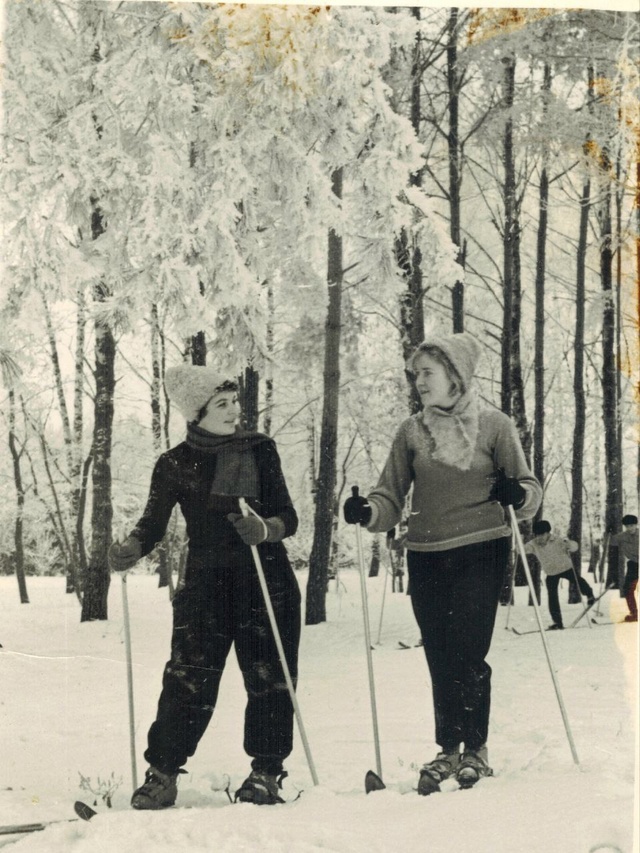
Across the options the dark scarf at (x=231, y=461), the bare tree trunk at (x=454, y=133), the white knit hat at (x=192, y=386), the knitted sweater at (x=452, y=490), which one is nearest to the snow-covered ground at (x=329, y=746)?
the knitted sweater at (x=452, y=490)

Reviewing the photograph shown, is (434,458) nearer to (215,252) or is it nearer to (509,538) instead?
(509,538)

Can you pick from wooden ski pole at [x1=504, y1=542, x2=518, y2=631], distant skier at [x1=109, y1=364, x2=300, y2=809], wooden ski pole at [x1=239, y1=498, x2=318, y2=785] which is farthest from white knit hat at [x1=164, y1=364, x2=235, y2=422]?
wooden ski pole at [x1=504, y1=542, x2=518, y2=631]

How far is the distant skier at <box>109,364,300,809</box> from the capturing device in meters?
2.75

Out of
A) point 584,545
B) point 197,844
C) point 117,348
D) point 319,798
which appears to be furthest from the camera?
point 584,545

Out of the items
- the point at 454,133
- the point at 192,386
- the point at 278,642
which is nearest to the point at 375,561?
the point at 278,642

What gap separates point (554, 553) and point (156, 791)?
5.21 feet

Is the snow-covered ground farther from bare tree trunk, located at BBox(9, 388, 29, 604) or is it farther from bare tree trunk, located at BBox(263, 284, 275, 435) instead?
bare tree trunk, located at BBox(263, 284, 275, 435)

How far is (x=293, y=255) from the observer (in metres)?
3.06

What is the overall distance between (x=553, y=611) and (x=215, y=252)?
1.75 metres

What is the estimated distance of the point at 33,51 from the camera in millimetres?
2932

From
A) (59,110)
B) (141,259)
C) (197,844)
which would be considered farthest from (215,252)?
(197,844)

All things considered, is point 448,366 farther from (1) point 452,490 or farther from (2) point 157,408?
(2) point 157,408

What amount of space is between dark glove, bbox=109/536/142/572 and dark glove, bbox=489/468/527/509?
117 centimetres

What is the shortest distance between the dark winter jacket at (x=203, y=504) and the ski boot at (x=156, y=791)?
697 mm
